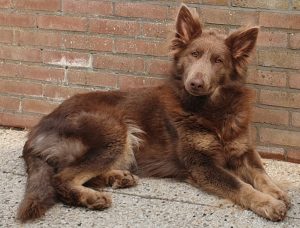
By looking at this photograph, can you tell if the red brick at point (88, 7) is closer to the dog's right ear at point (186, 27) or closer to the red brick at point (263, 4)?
the dog's right ear at point (186, 27)

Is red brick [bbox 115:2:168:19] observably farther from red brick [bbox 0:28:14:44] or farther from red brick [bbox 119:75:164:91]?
red brick [bbox 0:28:14:44]

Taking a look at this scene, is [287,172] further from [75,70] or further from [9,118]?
[9,118]

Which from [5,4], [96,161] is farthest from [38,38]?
[96,161]

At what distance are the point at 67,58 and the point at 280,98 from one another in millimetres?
2159

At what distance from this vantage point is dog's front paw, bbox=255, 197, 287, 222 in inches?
158

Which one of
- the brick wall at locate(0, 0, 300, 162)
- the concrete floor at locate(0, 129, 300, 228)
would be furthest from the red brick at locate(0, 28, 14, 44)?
the concrete floor at locate(0, 129, 300, 228)

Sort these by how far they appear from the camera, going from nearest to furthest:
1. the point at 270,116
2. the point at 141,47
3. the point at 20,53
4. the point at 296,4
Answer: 1. the point at 296,4
2. the point at 270,116
3. the point at 141,47
4. the point at 20,53

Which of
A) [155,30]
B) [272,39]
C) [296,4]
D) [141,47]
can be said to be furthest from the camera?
[141,47]

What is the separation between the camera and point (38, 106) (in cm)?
605

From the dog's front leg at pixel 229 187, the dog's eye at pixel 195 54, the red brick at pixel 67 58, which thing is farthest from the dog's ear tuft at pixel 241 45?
the red brick at pixel 67 58

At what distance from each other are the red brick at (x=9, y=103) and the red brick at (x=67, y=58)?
58cm

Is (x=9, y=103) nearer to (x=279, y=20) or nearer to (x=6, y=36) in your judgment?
(x=6, y=36)

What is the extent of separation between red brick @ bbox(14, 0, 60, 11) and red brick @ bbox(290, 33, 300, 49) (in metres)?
2.31

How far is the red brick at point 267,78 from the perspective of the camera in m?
5.16
